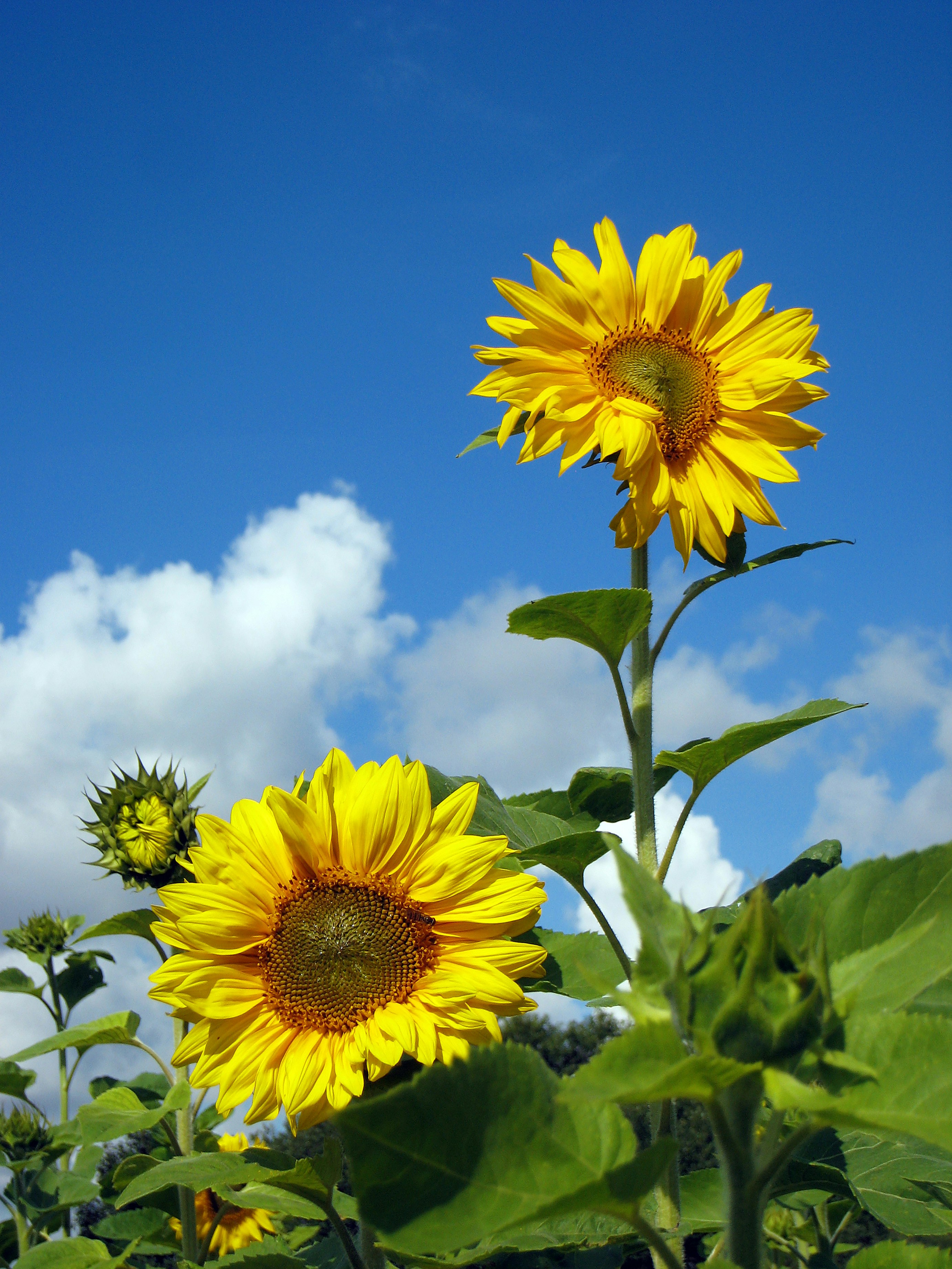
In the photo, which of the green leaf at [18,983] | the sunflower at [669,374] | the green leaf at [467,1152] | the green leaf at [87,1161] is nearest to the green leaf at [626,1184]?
the green leaf at [467,1152]

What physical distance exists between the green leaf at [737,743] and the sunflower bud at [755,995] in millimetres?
1265

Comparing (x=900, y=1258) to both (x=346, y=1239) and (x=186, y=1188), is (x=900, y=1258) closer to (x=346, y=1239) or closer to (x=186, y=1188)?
(x=346, y=1239)

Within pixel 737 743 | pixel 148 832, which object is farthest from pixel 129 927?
pixel 737 743

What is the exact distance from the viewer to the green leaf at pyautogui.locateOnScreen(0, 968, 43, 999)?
509cm

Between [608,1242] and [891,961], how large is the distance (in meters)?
1.21

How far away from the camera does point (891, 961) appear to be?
0.97 meters

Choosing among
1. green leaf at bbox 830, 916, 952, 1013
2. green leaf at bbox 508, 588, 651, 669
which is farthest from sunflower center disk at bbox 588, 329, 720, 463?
green leaf at bbox 830, 916, 952, 1013

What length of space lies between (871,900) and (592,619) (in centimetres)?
111

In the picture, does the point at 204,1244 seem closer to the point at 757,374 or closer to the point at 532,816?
the point at 532,816

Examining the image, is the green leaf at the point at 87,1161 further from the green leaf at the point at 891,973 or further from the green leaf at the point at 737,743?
the green leaf at the point at 891,973

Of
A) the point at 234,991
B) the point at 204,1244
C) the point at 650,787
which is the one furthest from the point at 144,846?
the point at 650,787

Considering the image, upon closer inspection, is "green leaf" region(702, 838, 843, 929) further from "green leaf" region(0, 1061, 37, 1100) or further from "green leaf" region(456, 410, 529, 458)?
"green leaf" region(0, 1061, 37, 1100)

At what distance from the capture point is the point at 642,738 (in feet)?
7.38

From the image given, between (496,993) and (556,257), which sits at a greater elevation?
(556,257)
